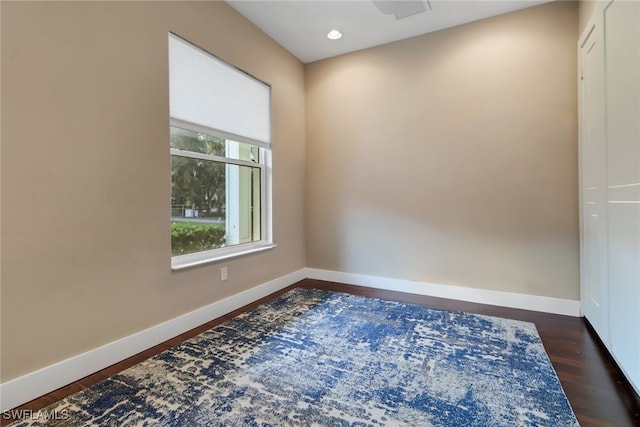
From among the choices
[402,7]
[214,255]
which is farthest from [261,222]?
[402,7]

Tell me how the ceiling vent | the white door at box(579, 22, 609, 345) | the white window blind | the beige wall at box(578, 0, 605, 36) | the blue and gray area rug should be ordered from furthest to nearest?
the ceiling vent, the white window blind, the beige wall at box(578, 0, 605, 36), the white door at box(579, 22, 609, 345), the blue and gray area rug

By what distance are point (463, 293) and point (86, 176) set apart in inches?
132

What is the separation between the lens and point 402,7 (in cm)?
269

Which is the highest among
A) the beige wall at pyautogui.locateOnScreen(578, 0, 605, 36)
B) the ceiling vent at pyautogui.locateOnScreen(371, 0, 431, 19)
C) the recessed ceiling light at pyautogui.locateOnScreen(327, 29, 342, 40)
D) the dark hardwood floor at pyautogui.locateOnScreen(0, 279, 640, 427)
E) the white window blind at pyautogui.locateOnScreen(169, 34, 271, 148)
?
the recessed ceiling light at pyautogui.locateOnScreen(327, 29, 342, 40)

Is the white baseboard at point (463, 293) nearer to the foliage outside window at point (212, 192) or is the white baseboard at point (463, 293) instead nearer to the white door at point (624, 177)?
the white door at point (624, 177)

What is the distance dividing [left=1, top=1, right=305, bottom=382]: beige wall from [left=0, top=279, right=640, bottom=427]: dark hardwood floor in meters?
0.19

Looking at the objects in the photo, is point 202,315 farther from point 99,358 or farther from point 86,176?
point 86,176

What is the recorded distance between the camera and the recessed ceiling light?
3123 mm

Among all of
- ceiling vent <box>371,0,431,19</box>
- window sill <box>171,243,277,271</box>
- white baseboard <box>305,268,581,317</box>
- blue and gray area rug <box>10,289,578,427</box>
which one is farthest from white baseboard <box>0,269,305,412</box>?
ceiling vent <box>371,0,431,19</box>

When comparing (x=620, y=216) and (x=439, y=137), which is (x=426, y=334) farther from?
(x=439, y=137)

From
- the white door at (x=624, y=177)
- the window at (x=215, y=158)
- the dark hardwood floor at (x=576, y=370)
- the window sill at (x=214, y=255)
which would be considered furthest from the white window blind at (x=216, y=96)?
the white door at (x=624, y=177)

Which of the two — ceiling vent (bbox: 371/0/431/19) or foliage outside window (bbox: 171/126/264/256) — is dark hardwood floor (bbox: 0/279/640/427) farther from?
ceiling vent (bbox: 371/0/431/19)

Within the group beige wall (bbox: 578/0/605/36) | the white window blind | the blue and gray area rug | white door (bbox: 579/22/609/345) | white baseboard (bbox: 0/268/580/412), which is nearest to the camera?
the blue and gray area rug

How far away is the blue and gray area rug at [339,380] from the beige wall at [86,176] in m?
0.37
